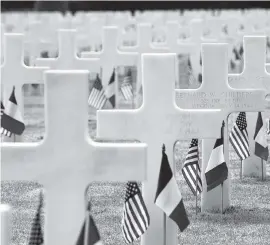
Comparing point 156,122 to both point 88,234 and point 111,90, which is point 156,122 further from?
point 111,90

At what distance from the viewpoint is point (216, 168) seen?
1184 cm

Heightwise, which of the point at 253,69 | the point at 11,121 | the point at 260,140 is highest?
the point at 253,69

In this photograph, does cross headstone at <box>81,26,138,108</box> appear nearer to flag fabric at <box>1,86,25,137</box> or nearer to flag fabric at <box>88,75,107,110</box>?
flag fabric at <box>88,75,107,110</box>

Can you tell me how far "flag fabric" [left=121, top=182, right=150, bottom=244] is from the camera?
9203mm

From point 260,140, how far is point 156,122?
11.4 ft

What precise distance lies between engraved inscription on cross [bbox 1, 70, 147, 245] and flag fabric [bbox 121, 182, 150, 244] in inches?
22.4

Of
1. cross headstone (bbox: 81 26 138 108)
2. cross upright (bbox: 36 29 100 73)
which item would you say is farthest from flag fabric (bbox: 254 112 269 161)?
cross headstone (bbox: 81 26 138 108)

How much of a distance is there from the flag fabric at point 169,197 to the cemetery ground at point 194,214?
Answer: 1.58 meters

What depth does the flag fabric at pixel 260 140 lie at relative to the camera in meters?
13.5

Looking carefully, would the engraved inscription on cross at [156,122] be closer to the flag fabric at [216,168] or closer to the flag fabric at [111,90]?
the flag fabric at [216,168]

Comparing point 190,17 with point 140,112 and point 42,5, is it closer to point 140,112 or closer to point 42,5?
point 42,5

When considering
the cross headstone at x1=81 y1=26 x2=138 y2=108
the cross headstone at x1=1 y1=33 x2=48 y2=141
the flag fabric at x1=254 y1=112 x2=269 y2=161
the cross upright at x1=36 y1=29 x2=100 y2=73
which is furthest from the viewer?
the cross headstone at x1=81 y1=26 x2=138 y2=108

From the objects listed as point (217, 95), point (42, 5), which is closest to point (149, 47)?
point (217, 95)

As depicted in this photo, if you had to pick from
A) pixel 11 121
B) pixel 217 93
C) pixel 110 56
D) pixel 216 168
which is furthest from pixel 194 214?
pixel 110 56
